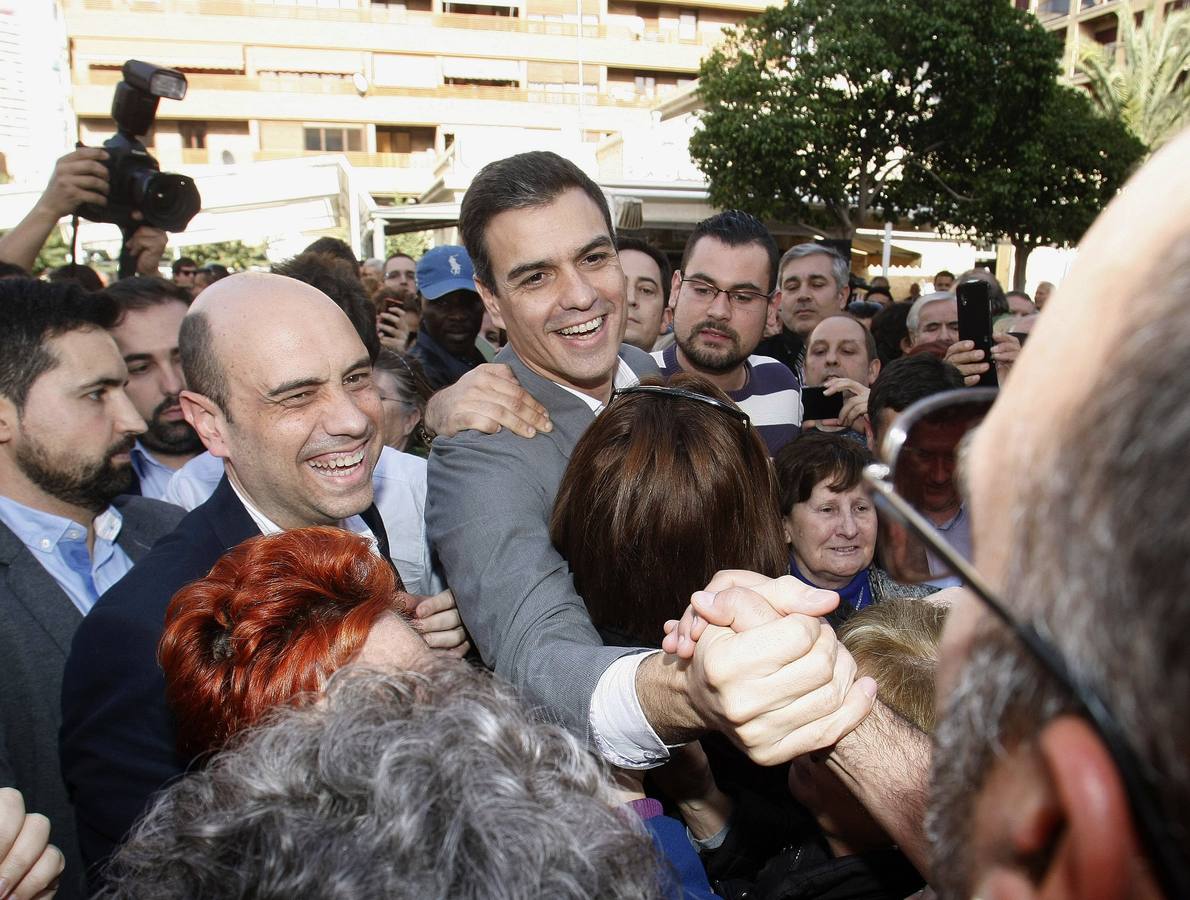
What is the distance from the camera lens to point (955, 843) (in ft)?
2.02

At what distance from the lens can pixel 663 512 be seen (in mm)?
1673

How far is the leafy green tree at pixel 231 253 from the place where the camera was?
855 inches

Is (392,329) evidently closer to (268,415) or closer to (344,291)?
(344,291)

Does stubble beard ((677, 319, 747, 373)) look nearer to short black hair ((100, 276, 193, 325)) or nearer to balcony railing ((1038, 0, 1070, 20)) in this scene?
short black hair ((100, 276, 193, 325))

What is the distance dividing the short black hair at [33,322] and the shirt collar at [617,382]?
5.10 feet

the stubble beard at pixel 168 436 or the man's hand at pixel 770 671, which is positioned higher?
the man's hand at pixel 770 671

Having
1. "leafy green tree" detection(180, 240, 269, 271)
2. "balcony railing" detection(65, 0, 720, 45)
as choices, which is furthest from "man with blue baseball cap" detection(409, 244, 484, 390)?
"balcony railing" detection(65, 0, 720, 45)

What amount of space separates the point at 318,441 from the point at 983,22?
19.4 meters

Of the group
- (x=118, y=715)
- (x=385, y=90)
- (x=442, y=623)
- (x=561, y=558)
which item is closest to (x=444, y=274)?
(x=442, y=623)

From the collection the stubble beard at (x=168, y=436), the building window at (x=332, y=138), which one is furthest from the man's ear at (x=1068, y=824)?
the building window at (x=332, y=138)

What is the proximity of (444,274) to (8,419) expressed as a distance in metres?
3.09

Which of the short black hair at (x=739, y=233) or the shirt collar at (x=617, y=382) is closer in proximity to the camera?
the shirt collar at (x=617, y=382)

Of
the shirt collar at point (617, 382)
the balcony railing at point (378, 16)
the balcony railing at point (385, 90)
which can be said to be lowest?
the shirt collar at point (617, 382)

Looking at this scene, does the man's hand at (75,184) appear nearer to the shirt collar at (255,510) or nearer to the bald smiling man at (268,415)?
the bald smiling man at (268,415)
